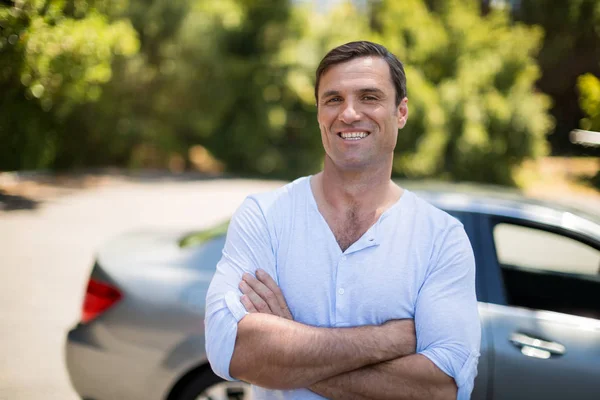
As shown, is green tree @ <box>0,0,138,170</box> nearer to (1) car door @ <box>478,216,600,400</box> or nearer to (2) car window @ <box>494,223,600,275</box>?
(1) car door @ <box>478,216,600,400</box>

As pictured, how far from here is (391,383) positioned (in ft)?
5.74

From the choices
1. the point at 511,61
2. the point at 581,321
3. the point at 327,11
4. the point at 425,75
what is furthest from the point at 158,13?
the point at 581,321

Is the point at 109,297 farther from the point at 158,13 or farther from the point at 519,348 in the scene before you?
the point at 158,13

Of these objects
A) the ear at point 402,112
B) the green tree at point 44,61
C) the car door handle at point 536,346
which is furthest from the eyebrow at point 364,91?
the green tree at point 44,61

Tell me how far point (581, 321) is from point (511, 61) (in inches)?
609

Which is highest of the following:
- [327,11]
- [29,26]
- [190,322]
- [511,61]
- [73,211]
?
[327,11]

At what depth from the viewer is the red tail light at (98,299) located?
318 cm

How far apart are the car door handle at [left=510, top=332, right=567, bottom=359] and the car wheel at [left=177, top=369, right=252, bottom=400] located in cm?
141

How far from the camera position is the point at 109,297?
3197 mm

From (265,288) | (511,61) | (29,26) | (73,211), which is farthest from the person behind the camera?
(511,61)

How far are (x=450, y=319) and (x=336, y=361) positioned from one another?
378mm

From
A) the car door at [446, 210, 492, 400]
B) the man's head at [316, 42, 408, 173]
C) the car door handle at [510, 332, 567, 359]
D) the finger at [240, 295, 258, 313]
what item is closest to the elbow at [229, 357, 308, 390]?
the finger at [240, 295, 258, 313]

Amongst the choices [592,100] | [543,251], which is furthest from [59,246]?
[543,251]

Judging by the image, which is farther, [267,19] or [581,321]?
[267,19]
